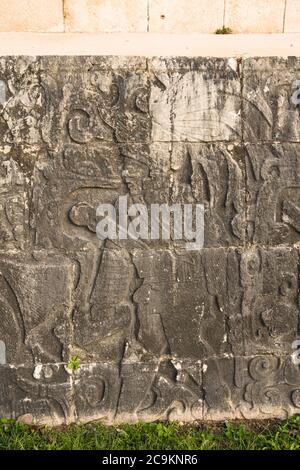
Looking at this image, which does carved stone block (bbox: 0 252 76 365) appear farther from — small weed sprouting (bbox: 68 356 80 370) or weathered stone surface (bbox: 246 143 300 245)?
weathered stone surface (bbox: 246 143 300 245)

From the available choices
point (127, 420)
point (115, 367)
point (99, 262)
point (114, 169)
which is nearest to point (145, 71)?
point (114, 169)

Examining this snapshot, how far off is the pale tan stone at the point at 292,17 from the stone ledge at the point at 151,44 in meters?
0.09

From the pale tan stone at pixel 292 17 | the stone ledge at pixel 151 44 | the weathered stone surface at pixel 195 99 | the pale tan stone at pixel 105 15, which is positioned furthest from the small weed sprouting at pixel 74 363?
the pale tan stone at pixel 292 17

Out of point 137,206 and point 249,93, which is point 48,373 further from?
point 249,93

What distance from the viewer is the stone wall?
5375 millimetres

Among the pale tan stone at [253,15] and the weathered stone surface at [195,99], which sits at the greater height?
the pale tan stone at [253,15]

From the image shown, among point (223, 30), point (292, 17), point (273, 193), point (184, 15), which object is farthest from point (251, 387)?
point (292, 17)

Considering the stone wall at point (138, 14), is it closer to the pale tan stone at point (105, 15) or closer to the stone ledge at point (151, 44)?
the pale tan stone at point (105, 15)

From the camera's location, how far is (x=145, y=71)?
3285mm

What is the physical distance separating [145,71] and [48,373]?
2272 millimetres

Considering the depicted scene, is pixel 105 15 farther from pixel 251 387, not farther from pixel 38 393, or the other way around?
pixel 251 387

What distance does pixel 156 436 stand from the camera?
3576 mm

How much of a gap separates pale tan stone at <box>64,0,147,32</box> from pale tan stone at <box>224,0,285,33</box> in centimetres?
98

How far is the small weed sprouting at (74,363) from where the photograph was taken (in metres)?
3.62
